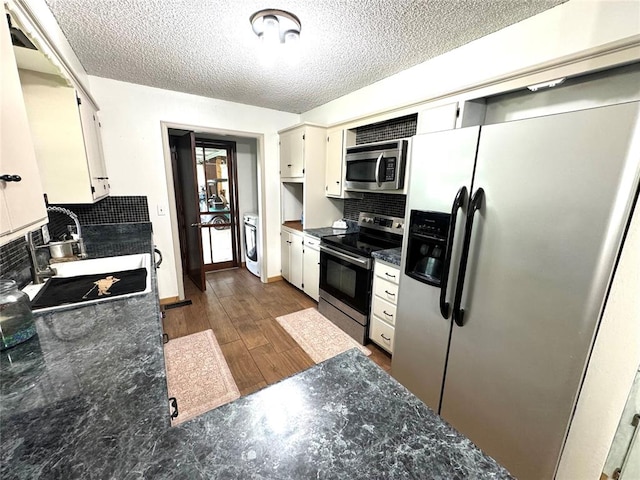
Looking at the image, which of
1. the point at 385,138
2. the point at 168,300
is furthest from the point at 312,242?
the point at 168,300

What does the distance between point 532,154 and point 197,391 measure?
247 cm

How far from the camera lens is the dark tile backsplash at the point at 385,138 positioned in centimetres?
248

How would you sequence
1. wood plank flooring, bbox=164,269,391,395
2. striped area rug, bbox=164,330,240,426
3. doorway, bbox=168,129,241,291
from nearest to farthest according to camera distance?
striped area rug, bbox=164,330,240,426 → wood plank flooring, bbox=164,269,391,395 → doorway, bbox=168,129,241,291

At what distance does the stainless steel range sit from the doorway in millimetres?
1780

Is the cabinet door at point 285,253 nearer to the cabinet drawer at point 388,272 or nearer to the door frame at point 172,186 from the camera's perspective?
the door frame at point 172,186

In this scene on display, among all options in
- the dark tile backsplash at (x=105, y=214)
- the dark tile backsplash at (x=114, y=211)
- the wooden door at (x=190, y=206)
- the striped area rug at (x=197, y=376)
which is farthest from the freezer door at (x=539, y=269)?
the dark tile backsplash at (x=114, y=211)

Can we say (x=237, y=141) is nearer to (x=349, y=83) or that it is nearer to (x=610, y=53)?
(x=349, y=83)

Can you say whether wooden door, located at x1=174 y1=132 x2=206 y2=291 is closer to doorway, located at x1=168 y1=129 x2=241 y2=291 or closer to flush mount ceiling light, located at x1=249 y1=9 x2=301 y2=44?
doorway, located at x1=168 y1=129 x2=241 y2=291

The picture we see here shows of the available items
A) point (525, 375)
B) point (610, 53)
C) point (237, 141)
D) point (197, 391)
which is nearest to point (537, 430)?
point (525, 375)

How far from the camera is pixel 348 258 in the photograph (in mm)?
2510

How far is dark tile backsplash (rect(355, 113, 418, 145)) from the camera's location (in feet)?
7.95

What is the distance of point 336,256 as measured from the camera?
106 inches

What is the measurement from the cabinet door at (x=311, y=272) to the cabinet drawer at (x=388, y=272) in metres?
1.01

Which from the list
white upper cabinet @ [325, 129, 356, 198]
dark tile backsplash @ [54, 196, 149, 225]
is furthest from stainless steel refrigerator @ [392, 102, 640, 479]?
dark tile backsplash @ [54, 196, 149, 225]
